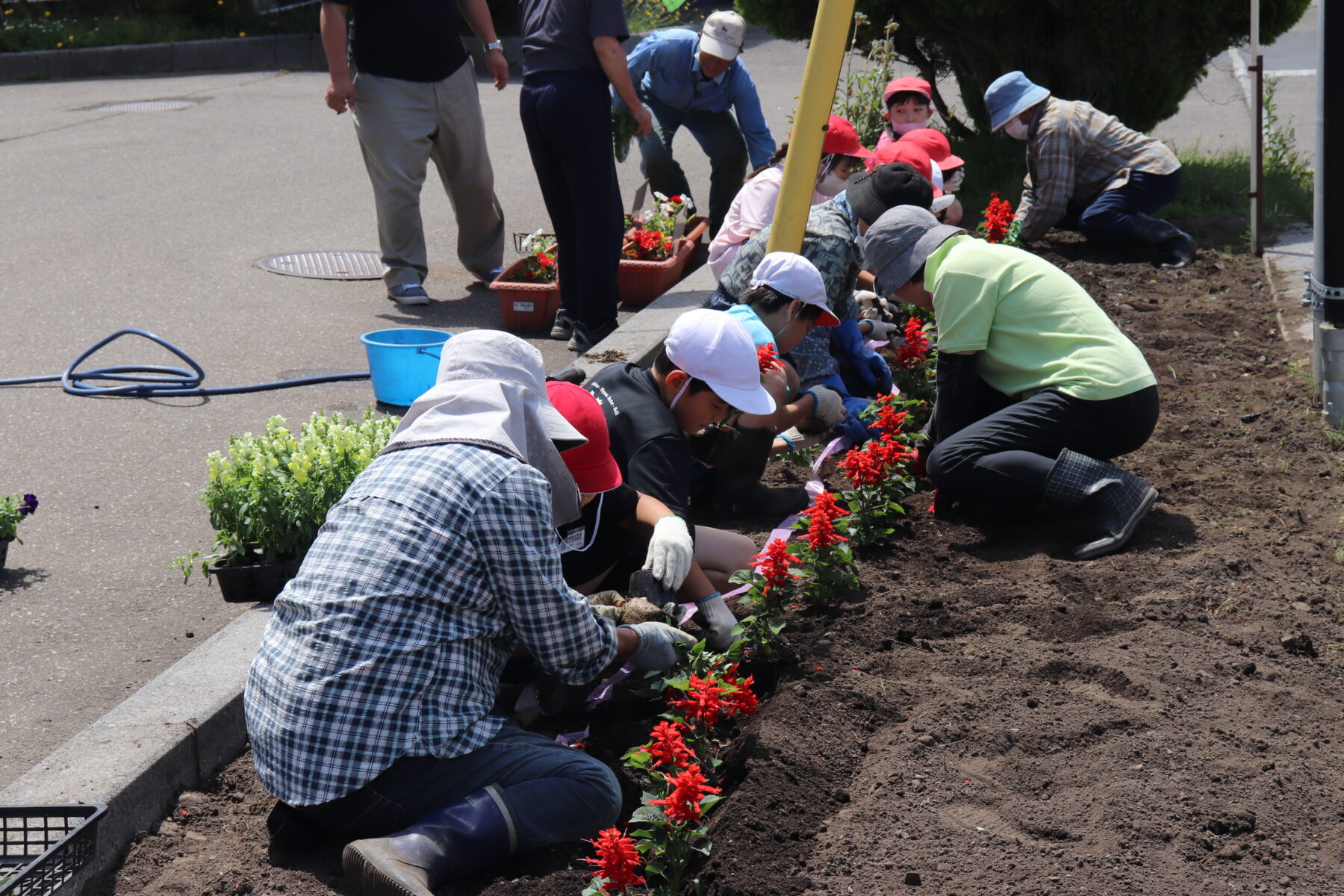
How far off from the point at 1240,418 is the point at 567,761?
3.64 metres

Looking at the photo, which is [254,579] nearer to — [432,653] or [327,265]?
[432,653]

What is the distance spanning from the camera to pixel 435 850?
8.44ft

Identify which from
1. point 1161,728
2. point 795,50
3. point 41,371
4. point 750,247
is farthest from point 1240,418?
point 795,50

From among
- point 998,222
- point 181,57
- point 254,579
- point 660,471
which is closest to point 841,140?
point 998,222

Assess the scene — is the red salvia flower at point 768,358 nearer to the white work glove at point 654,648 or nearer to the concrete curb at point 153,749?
the white work glove at point 654,648

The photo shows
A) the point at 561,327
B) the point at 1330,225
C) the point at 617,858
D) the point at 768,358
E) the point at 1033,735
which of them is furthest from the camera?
the point at 561,327

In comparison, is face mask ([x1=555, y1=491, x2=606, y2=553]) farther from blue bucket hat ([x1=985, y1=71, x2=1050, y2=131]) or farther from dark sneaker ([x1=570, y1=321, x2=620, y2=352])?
blue bucket hat ([x1=985, y1=71, x2=1050, y2=131])

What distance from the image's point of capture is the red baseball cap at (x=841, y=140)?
6.11m

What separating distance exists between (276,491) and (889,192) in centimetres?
316

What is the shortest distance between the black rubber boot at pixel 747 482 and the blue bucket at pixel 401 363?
1418 mm

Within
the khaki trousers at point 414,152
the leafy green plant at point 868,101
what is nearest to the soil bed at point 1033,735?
the khaki trousers at point 414,152

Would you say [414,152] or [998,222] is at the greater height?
[414,152]

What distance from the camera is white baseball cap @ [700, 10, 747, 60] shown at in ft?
24.9

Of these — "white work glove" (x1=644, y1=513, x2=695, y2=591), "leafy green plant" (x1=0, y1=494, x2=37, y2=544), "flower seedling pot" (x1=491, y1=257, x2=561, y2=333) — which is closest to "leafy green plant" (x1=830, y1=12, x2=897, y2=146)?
"flower seedling pot" (x1=491, y1=257, x2=561, y2=333)
